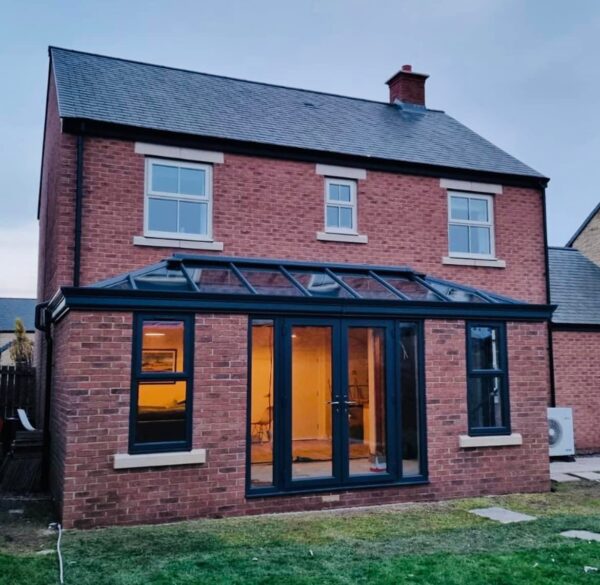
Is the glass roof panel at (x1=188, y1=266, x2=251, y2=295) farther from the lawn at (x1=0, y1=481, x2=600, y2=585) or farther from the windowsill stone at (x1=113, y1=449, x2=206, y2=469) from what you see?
the lawn at (x1=0, y1=481, x2=600, y2=585)

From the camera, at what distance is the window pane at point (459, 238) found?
12.4 m

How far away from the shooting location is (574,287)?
1530cm

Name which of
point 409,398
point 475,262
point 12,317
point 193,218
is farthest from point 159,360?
point 12,317

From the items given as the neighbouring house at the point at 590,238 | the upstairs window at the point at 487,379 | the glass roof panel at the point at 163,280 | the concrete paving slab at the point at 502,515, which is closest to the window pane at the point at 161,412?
the glass roof panel at the point at 163,280

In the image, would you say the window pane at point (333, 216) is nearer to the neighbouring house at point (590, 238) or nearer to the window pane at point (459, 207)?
the window pane at point (459, 207)

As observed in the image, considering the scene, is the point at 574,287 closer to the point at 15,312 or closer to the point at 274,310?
the point at 274,310

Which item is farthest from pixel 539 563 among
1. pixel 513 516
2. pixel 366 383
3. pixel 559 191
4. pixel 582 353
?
pixel 559 191

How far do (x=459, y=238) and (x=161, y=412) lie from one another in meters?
7.48

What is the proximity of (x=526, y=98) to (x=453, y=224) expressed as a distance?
19.8m

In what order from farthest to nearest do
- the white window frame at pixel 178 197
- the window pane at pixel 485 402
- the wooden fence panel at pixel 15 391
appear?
the wooden fence panel at pixel 15 391, the white window frame at pixel 178 197, the window pane at pixel 485 402

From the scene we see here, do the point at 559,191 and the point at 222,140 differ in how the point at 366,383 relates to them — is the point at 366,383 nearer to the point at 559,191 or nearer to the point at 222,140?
the point at 222,140

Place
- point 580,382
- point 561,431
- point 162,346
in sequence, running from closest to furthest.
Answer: point 162,346 < point 561,431 < point 580,382

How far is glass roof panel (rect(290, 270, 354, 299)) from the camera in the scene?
8703mm

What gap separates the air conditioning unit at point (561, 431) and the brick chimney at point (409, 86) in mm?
8495
